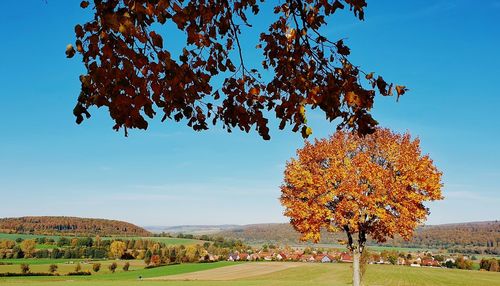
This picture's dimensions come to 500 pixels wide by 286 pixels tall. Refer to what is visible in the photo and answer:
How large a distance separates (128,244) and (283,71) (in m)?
156

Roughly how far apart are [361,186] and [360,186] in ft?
0.43

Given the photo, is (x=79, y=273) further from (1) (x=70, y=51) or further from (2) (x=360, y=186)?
(1) (x=70, y=51)

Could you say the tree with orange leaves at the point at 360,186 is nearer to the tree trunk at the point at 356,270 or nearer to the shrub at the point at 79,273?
the tree trunk at the point at 356,270

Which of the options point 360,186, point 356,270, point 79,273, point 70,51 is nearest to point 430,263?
point 79,273

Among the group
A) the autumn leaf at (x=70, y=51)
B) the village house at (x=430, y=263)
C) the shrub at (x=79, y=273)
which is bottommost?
the shrub at (x=79, y=273)

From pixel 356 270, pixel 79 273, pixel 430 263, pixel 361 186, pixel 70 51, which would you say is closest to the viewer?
pixel 70 51

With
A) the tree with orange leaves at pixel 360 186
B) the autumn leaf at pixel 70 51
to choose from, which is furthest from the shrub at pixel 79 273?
the autumn leaf at pixel 70 51

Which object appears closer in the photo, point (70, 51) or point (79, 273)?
point (70, 51)

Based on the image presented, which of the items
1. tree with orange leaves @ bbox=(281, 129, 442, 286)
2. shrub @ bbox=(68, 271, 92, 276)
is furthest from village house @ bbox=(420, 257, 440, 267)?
tree with orange leaves @ bbox=(281, 129, 442, 286)

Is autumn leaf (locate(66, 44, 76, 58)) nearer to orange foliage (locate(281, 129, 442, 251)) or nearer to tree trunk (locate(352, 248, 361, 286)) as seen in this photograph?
orange foliage (locate(281, 129, 442, 251))

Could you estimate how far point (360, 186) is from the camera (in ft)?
105

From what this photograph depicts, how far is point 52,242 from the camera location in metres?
159

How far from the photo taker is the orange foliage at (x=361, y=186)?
31.6 m

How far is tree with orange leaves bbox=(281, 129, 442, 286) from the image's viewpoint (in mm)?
31625
